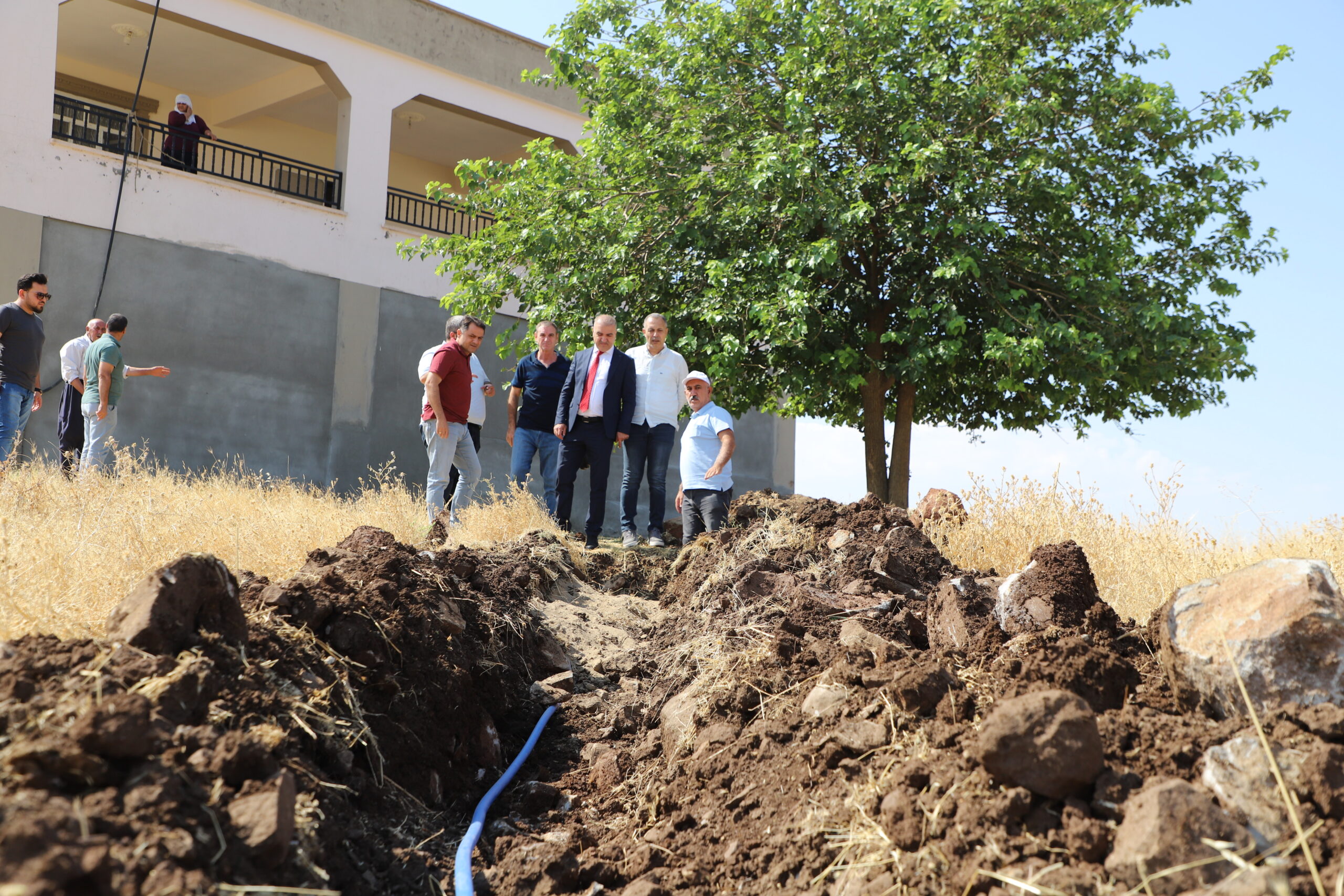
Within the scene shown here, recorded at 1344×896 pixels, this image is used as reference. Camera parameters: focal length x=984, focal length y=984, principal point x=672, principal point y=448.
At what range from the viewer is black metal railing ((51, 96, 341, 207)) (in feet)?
43.4

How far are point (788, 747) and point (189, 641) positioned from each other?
2.18 m

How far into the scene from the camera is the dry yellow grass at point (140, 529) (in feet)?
12.1

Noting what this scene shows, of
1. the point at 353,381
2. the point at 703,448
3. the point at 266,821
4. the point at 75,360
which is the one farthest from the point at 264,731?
the point at 353,381

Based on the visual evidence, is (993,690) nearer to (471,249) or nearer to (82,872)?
(82,872)

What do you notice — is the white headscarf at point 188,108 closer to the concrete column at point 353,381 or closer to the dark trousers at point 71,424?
the concrete column at point 353,381

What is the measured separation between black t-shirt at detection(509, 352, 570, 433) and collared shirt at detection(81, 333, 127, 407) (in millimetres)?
3888

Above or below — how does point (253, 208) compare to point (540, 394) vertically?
above

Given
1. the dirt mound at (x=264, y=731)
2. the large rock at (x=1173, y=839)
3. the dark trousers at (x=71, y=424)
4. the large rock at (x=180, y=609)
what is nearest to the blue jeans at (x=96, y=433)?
the dark trousers at (x=71, y=424)

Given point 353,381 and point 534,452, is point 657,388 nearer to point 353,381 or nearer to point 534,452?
point 534,452

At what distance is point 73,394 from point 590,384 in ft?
20.6

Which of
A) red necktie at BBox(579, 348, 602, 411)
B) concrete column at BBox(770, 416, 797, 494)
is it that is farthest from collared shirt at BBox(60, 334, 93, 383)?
concrete column at BBox(770, 416, 797, 494)

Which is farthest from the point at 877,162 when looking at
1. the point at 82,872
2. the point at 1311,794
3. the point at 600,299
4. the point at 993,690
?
the point at 82,872

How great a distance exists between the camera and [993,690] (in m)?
3.56

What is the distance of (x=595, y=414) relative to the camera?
802cm
